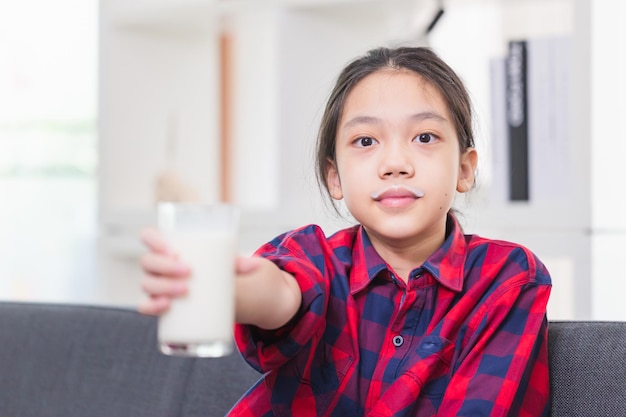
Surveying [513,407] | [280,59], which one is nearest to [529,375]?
[513,407]

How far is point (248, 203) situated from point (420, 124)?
62.7 inches

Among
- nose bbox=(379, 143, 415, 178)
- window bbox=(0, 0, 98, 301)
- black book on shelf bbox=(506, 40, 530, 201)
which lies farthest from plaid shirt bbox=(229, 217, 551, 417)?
window bbox=(0, 0, 98, 301)

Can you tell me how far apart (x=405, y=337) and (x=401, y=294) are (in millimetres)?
59

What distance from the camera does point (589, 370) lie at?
1174mm

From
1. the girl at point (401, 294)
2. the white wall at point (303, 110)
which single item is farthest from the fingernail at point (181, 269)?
the white wall at point (303, 110)

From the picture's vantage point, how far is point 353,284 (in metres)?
1.18

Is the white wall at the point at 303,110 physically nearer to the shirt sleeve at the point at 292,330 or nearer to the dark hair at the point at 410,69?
the dark hair at the point at 410,69

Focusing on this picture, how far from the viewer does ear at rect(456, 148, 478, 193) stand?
1255 mm

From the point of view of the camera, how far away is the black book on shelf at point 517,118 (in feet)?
6.77

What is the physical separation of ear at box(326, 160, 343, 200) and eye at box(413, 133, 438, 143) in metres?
0.16

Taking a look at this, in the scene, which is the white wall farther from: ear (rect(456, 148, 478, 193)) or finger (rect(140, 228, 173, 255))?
finger (rect(140, 228, 173, 255))

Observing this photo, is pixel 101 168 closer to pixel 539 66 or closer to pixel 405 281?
pixel 539 66

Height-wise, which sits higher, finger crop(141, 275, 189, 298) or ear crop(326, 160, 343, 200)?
ear crop(326, 160, 343, 200)

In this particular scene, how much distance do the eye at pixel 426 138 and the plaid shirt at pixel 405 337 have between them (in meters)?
0.14
